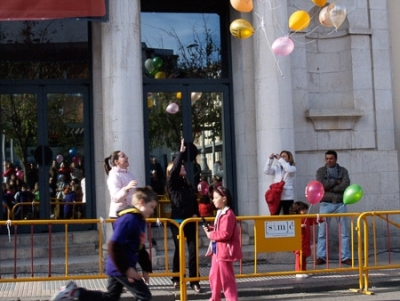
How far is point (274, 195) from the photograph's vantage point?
12.9 m

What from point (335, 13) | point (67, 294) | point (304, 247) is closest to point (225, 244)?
point (304, 247)

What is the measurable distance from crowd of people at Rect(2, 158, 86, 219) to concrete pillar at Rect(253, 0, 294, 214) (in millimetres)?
3671

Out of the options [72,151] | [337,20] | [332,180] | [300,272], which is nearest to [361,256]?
[300,272]

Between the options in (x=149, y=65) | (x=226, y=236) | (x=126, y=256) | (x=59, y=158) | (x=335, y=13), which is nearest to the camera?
(x=126, y=256)

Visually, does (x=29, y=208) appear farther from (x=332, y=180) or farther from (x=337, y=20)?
(x=337, y=20)

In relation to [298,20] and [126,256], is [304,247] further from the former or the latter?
[126,256]

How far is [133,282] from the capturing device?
7078 millimetres

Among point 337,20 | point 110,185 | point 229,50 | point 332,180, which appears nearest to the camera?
point 110,185

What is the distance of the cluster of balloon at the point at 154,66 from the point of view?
48.7 ft

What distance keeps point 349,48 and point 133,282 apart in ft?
30.3

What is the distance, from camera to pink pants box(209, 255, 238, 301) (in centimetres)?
924

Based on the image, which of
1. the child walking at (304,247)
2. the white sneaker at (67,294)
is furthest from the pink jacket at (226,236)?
the white sneaker at (67,294)

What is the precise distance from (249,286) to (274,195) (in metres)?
2.40

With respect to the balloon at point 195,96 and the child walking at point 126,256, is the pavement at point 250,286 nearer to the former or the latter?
the child walking at point 126,256
